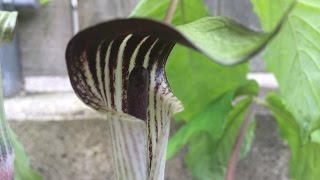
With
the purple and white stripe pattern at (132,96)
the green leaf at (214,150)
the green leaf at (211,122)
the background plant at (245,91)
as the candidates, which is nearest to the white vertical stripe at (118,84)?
the purple and white stripe pattern at (132,96)

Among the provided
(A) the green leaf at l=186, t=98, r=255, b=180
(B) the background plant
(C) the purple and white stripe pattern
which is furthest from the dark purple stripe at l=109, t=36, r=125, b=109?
(A) the green leaf at l=186, t=98, r=255, b=180

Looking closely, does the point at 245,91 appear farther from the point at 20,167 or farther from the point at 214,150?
the point at 20,167

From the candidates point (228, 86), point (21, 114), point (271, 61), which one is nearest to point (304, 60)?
point (271, 61)

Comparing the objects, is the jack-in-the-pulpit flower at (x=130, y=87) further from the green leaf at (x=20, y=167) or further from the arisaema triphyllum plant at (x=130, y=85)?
the green leaf at (x=20, y=167)

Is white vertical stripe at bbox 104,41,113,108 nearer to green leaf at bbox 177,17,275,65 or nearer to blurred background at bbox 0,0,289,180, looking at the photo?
green leaf at bbox 177,17,275,65

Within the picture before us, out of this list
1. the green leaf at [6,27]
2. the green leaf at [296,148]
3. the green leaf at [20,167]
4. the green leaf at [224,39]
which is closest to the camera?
the green leaf at [224,39]

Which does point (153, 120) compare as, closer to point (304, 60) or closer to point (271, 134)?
point (304, 60)

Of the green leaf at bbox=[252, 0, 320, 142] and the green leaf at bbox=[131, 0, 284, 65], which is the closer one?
the green leaf at bbox=[131, 0, 284, 65]
